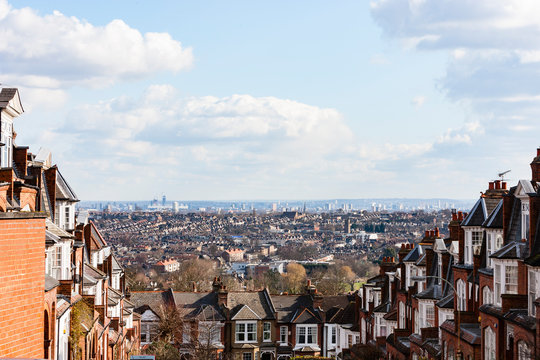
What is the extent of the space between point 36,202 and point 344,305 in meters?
57.9

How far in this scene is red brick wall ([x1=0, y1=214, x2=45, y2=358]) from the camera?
19734 millimetres

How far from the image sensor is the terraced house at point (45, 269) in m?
20.4

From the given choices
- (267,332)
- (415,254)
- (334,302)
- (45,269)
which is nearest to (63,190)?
(45,269)

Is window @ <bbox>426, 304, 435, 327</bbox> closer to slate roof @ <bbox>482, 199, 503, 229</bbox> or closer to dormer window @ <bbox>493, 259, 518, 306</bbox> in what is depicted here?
slate roof @ <bbox>482, 199, 503, 229</bbox>

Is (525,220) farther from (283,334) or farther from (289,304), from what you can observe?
(289,304)

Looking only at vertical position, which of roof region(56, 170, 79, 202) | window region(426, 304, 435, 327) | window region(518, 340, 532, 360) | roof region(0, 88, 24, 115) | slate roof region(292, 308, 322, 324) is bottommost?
slate roof region(292, 308, 322, 324)

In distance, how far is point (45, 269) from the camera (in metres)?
29.1

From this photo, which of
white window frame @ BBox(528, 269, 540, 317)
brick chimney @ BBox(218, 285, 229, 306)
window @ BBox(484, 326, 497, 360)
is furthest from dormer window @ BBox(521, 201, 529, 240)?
brick chimney @ BBox(218, 285, 229, 306)

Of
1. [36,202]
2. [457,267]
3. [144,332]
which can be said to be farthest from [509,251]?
[144,332]

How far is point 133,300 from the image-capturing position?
254 feet

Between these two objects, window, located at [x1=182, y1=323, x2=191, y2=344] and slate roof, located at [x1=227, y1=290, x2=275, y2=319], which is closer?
window, located at [x1=182, y1=323, x2=191, y2=344]

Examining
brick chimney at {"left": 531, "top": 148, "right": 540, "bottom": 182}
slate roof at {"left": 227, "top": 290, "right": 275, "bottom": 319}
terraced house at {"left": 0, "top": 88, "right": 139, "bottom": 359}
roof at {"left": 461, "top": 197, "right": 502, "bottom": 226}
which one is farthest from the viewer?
slate roof at {"left": 227, "top": 290, "right": 275, "bottom": 319}

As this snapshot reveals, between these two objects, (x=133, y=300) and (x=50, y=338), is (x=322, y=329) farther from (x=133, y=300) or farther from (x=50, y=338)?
(x=50, y=338)

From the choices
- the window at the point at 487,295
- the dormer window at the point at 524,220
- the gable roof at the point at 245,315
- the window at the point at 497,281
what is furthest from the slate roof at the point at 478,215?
the gable roof at the point at 245,315
